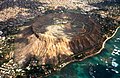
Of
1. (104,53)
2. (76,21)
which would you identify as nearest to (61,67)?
(104,53)

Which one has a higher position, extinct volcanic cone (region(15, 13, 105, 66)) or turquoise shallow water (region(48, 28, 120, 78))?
extinct volcanic cone (region(15, 13, 105, 66))

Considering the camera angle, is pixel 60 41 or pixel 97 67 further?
pixel 60 41

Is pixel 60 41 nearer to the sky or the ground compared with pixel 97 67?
nearer to the sky

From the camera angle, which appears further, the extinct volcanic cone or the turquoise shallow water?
the extinct volcanic cone

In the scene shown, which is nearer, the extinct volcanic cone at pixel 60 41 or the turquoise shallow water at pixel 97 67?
the turquoise shallow water at pixel 97 67

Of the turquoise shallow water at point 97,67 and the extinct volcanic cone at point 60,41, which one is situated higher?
the extinct volcanic cone at point 60,41
